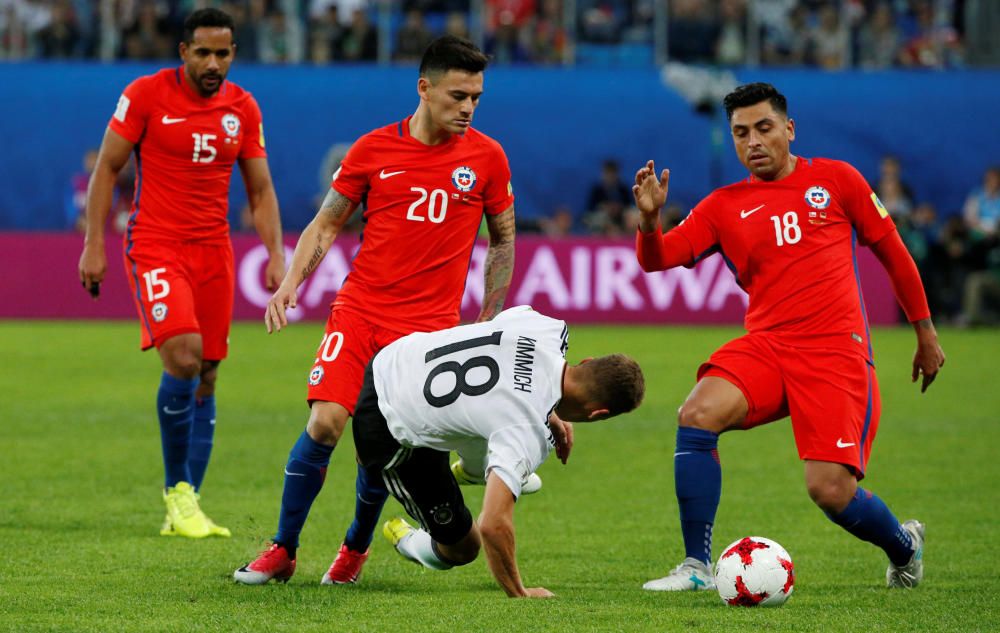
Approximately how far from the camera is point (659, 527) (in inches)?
320

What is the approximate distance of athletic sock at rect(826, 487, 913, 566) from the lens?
20.6 ft

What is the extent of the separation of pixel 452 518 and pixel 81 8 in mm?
18774

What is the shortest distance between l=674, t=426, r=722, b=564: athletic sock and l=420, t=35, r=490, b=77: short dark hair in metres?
1.76

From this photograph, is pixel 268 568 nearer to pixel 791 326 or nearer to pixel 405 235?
pixel 405 235

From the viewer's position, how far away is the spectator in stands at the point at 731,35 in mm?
22281

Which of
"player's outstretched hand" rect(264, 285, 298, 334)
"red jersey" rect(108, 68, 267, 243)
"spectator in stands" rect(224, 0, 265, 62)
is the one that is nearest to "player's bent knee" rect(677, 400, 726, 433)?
"player's outstretched hand" rect(264, 285, 298, 334)

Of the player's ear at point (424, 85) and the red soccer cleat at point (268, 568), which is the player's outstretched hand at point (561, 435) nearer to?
the red soccer cleat at point (268, 568)

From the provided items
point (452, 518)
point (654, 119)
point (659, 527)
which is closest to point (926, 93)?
point (654, 119)

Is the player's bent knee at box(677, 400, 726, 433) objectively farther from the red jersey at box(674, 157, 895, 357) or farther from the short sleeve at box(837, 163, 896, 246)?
the short sleeve at box(837, 163, 896, 246)

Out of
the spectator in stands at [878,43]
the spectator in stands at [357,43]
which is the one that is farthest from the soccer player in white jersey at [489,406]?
the spectator in stands at [878,43]

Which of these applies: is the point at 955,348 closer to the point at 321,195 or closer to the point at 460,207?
the point at 321,195

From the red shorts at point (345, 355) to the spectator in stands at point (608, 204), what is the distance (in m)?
14.0

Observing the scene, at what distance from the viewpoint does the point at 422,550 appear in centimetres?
654

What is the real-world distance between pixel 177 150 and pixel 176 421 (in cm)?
137
